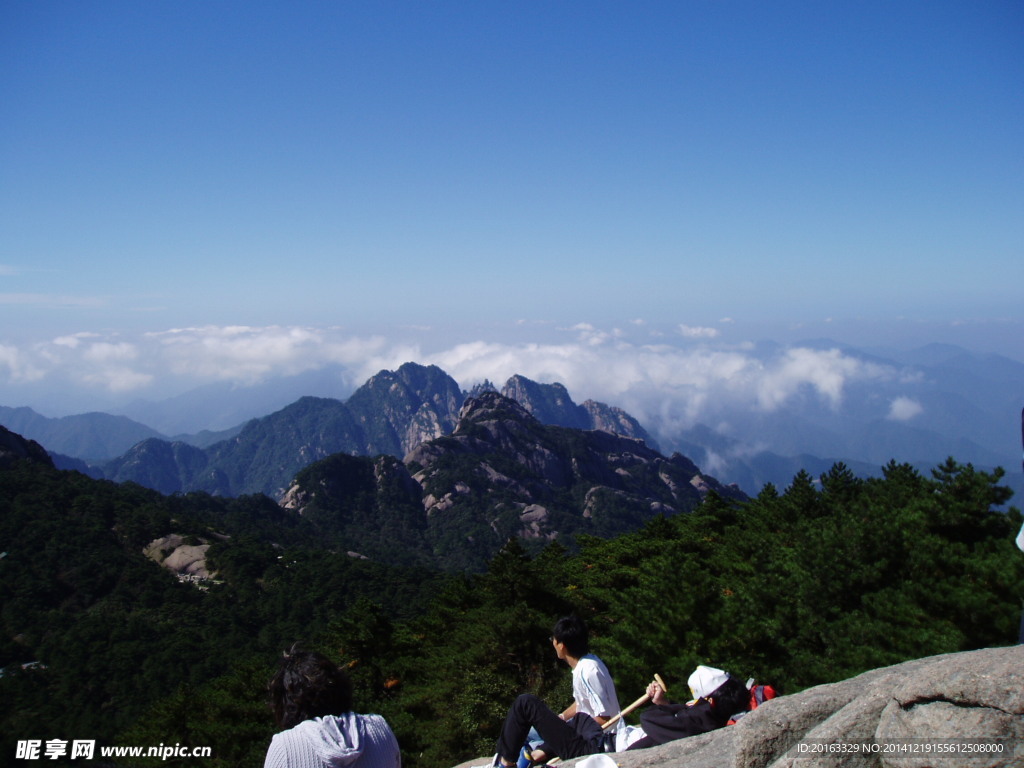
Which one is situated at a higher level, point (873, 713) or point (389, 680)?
point (873, 713)

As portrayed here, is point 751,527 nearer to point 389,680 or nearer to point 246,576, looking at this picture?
point 389,680

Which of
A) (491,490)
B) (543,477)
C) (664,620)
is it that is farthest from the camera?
(543,477)

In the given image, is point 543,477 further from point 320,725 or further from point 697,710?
point 320,725

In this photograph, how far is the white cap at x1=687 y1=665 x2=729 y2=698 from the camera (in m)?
6.41

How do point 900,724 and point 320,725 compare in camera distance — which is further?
point 900,724

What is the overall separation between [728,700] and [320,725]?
4.54 metres

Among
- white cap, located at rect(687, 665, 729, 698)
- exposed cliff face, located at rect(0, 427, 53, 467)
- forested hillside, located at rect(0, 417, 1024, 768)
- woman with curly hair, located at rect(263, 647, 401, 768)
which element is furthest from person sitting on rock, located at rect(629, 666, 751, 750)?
exposed cliff face, located at rect(0, 427, 53, 467)

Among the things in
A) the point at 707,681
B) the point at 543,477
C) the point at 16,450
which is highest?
the point at 707,681

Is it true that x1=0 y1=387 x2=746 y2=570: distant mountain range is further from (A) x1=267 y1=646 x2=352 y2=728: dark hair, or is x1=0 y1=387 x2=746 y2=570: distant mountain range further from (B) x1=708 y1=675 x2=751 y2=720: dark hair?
Answer: (A) x1=267 y1=646 x2=352 y2=728: dark hair

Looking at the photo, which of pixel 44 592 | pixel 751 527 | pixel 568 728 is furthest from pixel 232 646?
pixel 568 728

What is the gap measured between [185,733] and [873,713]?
1778 cm

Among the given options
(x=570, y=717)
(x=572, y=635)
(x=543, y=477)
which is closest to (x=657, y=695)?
(x=570, y=717)

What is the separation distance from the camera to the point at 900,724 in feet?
15.0

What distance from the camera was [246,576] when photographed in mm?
60719
